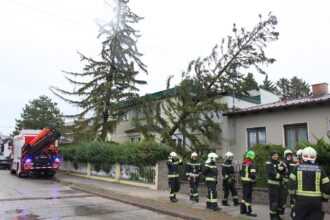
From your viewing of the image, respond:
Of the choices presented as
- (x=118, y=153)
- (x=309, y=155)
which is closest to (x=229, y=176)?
(x=309, y=155)

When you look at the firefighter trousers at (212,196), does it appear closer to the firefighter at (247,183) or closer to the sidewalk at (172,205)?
the sidewalk at (172,205)

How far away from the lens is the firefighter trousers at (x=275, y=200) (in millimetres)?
9766

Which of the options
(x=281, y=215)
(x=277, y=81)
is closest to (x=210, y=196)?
(x=281, y=215)

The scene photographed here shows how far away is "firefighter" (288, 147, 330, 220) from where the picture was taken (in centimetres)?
702

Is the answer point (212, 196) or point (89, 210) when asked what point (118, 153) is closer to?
point (89, 210)

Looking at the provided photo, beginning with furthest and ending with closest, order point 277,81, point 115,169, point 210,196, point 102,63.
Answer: point 277,81 → point 102,63 → point 115,169 → point 210,196

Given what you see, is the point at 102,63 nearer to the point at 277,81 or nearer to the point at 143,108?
the point at 143,108

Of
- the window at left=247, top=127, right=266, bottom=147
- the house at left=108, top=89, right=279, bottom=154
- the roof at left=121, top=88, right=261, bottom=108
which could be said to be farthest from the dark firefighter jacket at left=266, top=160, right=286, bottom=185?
the roof at left=121, top=88, right=261, bottom=108

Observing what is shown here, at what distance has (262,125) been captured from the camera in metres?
20.3

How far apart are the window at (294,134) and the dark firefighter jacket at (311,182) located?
1161 centimetres

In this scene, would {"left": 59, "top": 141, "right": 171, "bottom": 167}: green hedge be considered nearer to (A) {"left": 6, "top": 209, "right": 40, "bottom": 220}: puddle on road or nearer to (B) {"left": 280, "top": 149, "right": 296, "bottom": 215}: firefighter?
(A) {"left": 6, "top": 209, "right": 40, "bottom": 220}: puddle on road

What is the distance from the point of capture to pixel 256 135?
68.6ft

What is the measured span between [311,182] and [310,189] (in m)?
0.13

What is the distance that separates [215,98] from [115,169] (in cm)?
733
